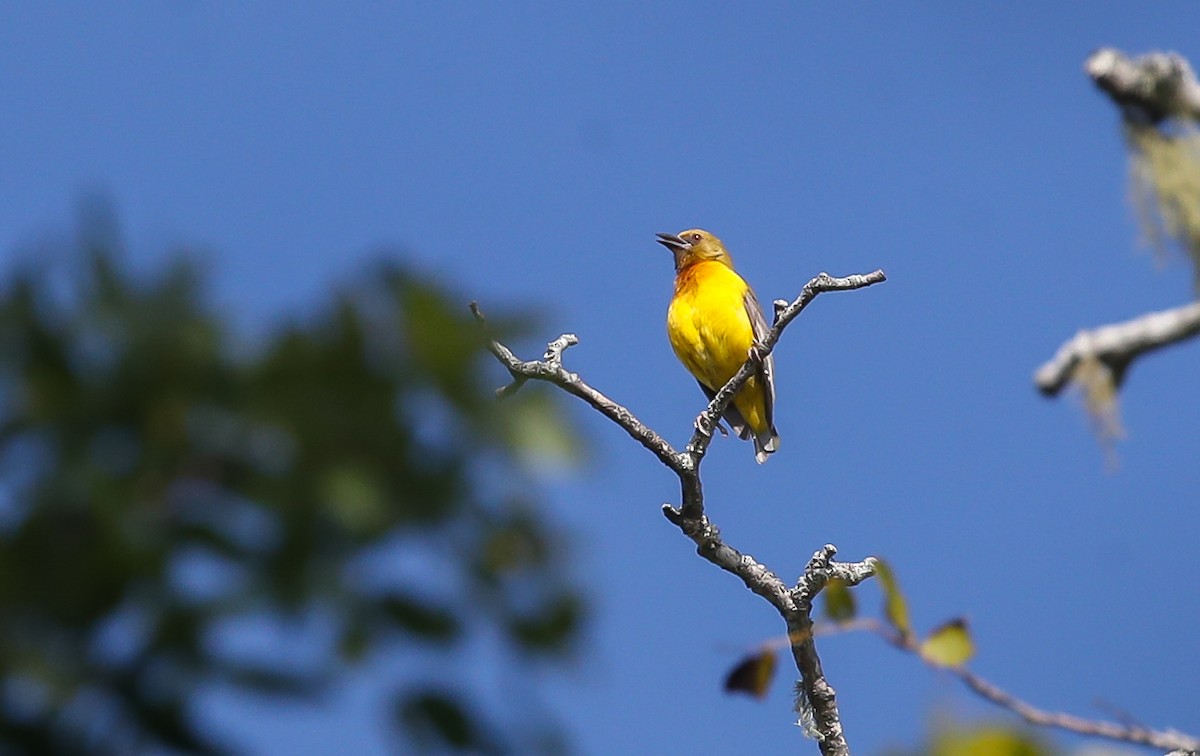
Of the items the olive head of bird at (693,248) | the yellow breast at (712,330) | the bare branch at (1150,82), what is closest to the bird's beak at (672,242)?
the olive head of bird at (693,248)

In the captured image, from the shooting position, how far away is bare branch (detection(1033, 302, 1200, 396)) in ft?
8.14

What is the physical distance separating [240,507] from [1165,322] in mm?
1857

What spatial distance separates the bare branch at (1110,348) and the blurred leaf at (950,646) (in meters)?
0.97

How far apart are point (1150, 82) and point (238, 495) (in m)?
2.41

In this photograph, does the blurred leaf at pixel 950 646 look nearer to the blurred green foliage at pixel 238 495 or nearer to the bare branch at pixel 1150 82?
the blurred green foliage at pixel 238 495

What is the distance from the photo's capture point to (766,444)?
9.05 metres

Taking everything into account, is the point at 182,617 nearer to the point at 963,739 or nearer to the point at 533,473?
the point at 533,473

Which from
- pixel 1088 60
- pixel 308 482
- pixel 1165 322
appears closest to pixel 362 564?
pixel 308 482

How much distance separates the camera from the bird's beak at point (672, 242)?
32.2 ft

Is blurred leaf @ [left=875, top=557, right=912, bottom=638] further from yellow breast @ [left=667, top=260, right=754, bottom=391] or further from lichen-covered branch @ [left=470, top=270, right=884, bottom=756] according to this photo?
yellow breast @ [left=667, top=260, right=754, bottom=391]

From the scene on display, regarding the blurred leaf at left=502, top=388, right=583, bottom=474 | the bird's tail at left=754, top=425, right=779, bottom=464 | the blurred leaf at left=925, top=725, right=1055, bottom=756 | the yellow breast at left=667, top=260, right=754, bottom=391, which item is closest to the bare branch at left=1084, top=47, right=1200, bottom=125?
the blurred leaf at left=925, top=725, right=1055, bottom=756

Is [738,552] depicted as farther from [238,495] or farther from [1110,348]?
[238,495]

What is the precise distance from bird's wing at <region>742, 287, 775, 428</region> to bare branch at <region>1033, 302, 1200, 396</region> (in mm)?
5744

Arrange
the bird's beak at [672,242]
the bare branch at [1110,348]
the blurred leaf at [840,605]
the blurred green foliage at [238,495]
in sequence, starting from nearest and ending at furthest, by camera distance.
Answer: the blurred green foliage at [238,495]
the blurred leaf at [840,605]
the bare branch at [1110,348]
the bird's beak at [672,242]
